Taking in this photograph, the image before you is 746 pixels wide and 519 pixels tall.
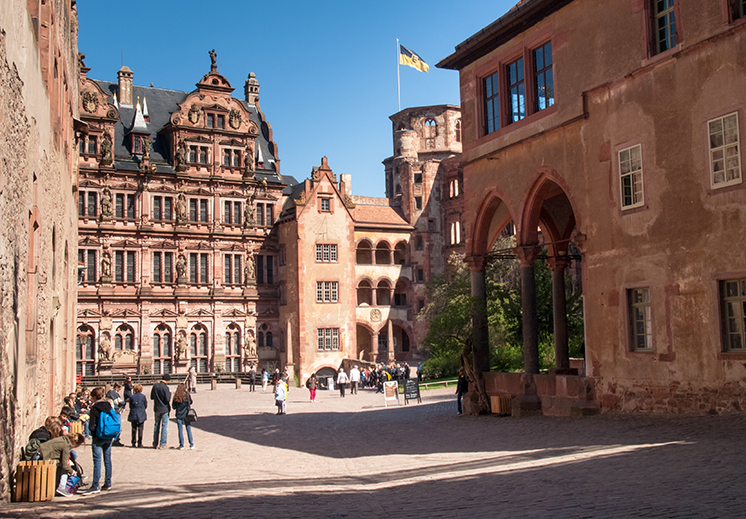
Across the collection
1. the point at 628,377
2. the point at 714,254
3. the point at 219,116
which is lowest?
the point at 628,377

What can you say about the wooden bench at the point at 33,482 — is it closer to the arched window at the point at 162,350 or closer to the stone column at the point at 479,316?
the stone column at the point at 479,316

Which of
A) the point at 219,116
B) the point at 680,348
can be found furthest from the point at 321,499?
the point at 219,116

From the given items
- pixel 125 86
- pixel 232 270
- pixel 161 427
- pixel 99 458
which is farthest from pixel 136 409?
pixel 125 86

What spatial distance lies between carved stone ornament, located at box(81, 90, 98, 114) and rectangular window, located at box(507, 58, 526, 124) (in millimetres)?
31626

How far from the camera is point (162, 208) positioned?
1946 inches

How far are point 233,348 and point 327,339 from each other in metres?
5.91

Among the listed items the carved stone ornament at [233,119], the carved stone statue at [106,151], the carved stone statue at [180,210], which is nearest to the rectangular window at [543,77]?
the carved stone statue at [180,210]

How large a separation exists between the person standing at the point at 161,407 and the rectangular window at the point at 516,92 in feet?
38.8

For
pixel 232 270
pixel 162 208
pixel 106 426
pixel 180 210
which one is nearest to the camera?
pixel 106 426

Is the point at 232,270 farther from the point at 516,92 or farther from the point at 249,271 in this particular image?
the point at 516,92

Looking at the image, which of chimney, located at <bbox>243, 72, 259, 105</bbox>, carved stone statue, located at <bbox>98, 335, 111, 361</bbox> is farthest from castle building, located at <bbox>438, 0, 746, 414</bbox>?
chimney, located at <bbox>243, 72, 259, 105</bbox>

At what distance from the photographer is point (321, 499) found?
35.2 ft

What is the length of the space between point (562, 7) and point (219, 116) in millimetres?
34105

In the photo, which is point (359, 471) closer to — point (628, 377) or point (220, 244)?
point (628, 377)
